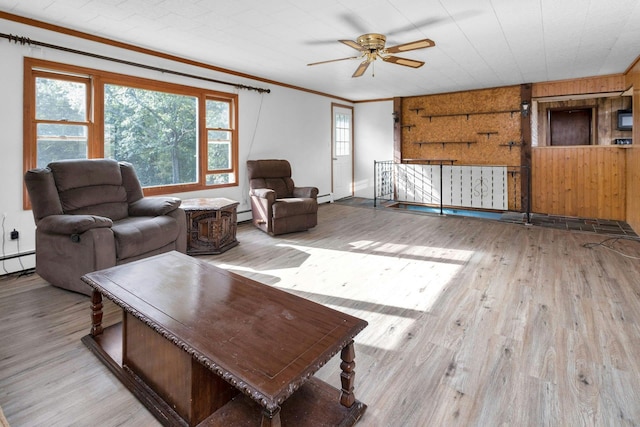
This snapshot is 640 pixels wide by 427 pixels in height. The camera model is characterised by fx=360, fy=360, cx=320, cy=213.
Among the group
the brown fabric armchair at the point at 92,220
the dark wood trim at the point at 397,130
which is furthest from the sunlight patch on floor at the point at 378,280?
the dark wood trim at the point at 397,130

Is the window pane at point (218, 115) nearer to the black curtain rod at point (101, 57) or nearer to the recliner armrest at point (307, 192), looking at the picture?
the black curtain rod at point (101, 57)

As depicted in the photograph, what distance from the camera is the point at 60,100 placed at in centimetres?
385

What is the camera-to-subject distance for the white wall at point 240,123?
3443 mm

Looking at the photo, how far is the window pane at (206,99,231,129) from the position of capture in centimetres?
546

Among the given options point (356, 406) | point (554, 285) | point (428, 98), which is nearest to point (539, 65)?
point (428, 98)

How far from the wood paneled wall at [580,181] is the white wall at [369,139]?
3096 millimetres

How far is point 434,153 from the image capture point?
7.93m

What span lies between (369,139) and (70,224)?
6.99 meters

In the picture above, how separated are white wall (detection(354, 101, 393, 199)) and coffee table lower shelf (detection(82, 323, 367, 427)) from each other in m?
7.33

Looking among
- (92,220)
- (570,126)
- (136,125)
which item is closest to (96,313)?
(92,220)

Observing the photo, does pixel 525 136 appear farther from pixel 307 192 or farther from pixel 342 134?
pixel 307 192

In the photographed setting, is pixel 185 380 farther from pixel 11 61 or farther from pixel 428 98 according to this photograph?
pixel 428 98

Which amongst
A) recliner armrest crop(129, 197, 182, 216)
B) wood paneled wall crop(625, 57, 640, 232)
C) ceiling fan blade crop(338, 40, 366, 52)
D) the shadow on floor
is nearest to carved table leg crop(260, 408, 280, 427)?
recliner armrest crop(129, 197, 182, 216)

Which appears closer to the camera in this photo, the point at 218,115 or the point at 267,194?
the point at 267,194
